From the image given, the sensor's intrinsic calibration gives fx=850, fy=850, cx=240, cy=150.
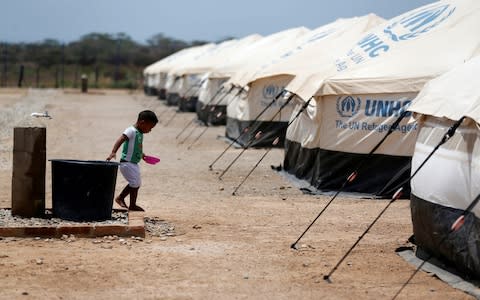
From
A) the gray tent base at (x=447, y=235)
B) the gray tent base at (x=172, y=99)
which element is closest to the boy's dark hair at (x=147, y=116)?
the gray tent base at (x=447, y=235)

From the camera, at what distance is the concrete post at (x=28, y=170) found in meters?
8.95

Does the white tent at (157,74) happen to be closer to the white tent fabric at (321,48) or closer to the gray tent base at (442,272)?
the white tent fabric at (321,48)

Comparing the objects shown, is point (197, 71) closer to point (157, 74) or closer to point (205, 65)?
point (205, 65)

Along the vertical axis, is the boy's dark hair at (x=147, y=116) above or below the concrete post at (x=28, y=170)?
above

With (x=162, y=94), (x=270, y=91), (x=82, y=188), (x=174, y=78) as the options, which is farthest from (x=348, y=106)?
(x=162, y=94)

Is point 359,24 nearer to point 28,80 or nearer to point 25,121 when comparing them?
point 25,121

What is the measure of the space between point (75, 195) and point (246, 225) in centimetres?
206

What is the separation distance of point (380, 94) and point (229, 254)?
16.6 ft

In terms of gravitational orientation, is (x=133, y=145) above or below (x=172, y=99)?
above

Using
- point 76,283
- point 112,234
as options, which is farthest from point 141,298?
point 112,234

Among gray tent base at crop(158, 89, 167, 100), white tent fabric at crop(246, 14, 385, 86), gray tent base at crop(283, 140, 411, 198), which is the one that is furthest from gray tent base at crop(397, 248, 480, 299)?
gray tent base at crop(158, 89, 167, 100)

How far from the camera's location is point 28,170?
29.5ft

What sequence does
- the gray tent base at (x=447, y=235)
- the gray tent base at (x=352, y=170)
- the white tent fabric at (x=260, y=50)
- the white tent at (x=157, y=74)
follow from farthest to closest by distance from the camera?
1. the white tent at (x=157, y=74)
2. the white tent fabric at (x=260, y=50)
3. the gray tent base at (x=352, y=170)
4. the gray tent base at (x=447, y=235)

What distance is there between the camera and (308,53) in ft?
59.8
